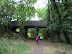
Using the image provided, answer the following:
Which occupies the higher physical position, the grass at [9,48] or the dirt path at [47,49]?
the grass at [9,48]

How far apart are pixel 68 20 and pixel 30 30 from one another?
690 inches

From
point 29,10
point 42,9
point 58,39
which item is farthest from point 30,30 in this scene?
point 58,39

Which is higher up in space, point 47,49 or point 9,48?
point 9,48

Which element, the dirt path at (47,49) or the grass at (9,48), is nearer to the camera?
the grass at (9,48)

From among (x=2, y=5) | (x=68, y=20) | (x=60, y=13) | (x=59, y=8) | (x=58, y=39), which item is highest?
(x=2, y=5)

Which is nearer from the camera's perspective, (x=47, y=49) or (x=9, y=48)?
(x=9, y=48)

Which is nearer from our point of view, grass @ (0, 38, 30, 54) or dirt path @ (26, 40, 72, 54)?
grass @ (0, 38, 30, 54)

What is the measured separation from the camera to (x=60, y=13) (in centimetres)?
990

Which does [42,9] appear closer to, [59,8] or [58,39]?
[58,39]

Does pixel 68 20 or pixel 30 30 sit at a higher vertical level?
pixel 68 20

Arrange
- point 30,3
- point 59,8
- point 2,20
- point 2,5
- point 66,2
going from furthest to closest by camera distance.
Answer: point 30,3 < point 2,5 < point 2,20 < point 59,8 < point 66,2

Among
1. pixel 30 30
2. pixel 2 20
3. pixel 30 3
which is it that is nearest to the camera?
pixel 2 20

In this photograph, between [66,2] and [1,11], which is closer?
[66,2]

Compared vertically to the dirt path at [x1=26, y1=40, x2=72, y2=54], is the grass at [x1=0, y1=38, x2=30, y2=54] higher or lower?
higher
